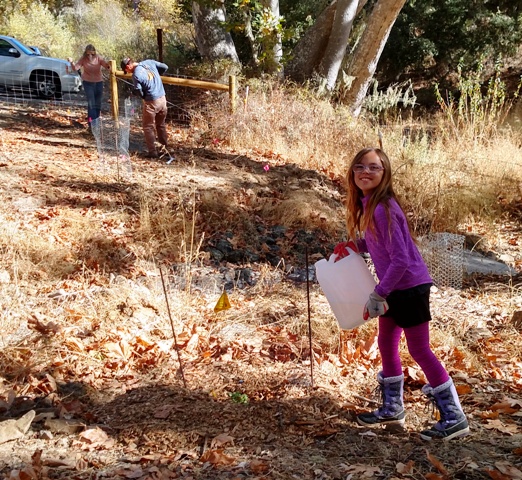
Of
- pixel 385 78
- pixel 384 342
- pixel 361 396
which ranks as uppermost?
pixel 385 78

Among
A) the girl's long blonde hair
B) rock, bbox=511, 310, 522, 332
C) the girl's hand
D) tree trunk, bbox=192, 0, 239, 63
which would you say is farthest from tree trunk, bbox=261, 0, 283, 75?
the girl's hand

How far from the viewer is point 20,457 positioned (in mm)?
2826

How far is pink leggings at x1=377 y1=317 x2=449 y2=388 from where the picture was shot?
2.92m

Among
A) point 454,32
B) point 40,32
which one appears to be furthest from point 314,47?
point 40,32

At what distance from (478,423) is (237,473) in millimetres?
1386

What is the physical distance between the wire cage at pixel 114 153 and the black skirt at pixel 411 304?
16.8ft

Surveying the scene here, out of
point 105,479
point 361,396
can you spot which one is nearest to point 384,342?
point 361,396

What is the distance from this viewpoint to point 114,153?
332 inches

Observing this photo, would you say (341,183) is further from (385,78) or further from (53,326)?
(385,78)

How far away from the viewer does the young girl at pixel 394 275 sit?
9.14 feet

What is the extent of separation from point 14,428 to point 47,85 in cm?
1180

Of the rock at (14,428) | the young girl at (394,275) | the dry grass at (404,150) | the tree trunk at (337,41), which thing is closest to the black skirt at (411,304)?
the young girl at (394,275)

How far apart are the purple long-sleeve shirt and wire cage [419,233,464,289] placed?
2.50 metres

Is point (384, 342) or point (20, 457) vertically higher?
point (384, 342)
